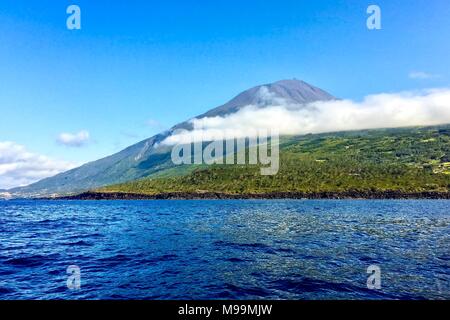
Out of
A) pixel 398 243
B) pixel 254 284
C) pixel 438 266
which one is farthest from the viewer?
pixel 398 243

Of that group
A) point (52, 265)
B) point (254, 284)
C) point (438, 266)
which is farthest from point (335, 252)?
point (52, 265)

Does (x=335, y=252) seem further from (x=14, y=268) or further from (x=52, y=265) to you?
(x=14, y=268)

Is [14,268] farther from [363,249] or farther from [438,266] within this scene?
[438,266]

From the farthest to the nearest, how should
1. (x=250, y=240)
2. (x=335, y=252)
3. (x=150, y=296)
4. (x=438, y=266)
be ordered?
(x=250, y=240), (x=335, y=252), (x=438, y=266), (x=150, y=296)

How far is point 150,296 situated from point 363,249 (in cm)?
2949

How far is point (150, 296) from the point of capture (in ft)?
78.8

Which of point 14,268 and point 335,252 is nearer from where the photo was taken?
point 14,268
